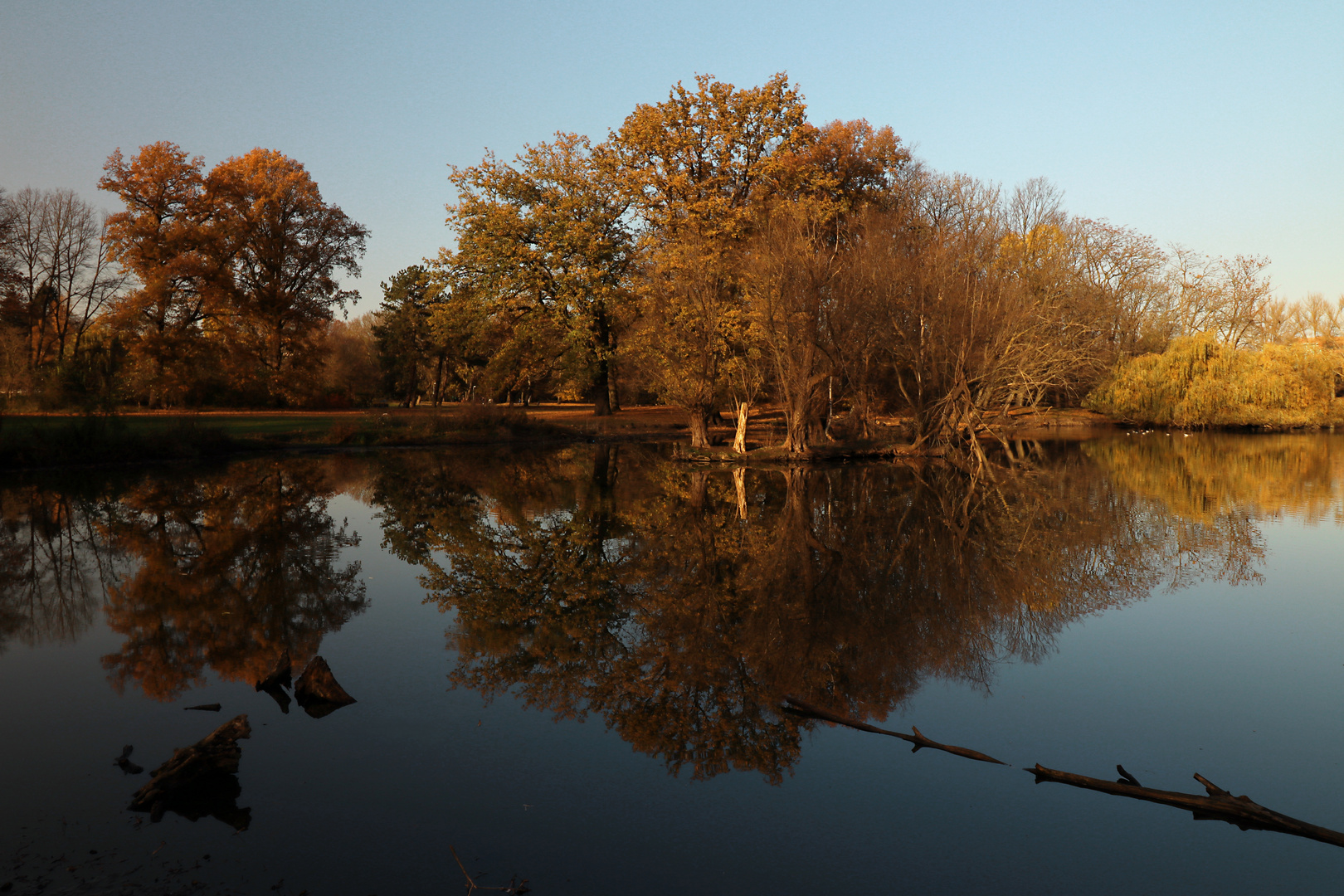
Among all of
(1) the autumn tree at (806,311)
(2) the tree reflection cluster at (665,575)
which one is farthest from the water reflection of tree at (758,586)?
(1) the autumn tree at (806,311)

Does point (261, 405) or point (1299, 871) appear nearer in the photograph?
point (1299, 871)

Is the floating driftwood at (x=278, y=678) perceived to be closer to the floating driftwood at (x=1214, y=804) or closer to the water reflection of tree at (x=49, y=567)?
the water reflection of tree at (x=49, y=567)

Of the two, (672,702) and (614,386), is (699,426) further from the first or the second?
(614,386)

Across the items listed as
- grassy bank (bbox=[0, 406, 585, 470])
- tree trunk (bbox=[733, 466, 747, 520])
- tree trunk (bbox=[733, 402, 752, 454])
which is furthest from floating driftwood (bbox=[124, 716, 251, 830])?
tree trunk (bbox=[733, 402, 752, 454])

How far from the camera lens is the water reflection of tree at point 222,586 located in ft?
25.4

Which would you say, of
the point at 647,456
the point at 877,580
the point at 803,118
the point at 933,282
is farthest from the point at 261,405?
the point at 877,580

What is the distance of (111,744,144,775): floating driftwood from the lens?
536 cm

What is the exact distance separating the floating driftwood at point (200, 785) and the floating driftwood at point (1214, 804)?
5.00 meters

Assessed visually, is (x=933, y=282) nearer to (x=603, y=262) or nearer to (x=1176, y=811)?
(x=603, y=262)

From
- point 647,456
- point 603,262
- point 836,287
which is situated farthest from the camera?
point 603,262

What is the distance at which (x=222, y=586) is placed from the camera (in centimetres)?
1039

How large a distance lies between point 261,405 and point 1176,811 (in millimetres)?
47101

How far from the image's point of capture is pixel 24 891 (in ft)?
13.1

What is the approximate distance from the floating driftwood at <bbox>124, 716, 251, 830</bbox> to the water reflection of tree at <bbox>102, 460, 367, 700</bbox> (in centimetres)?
173
